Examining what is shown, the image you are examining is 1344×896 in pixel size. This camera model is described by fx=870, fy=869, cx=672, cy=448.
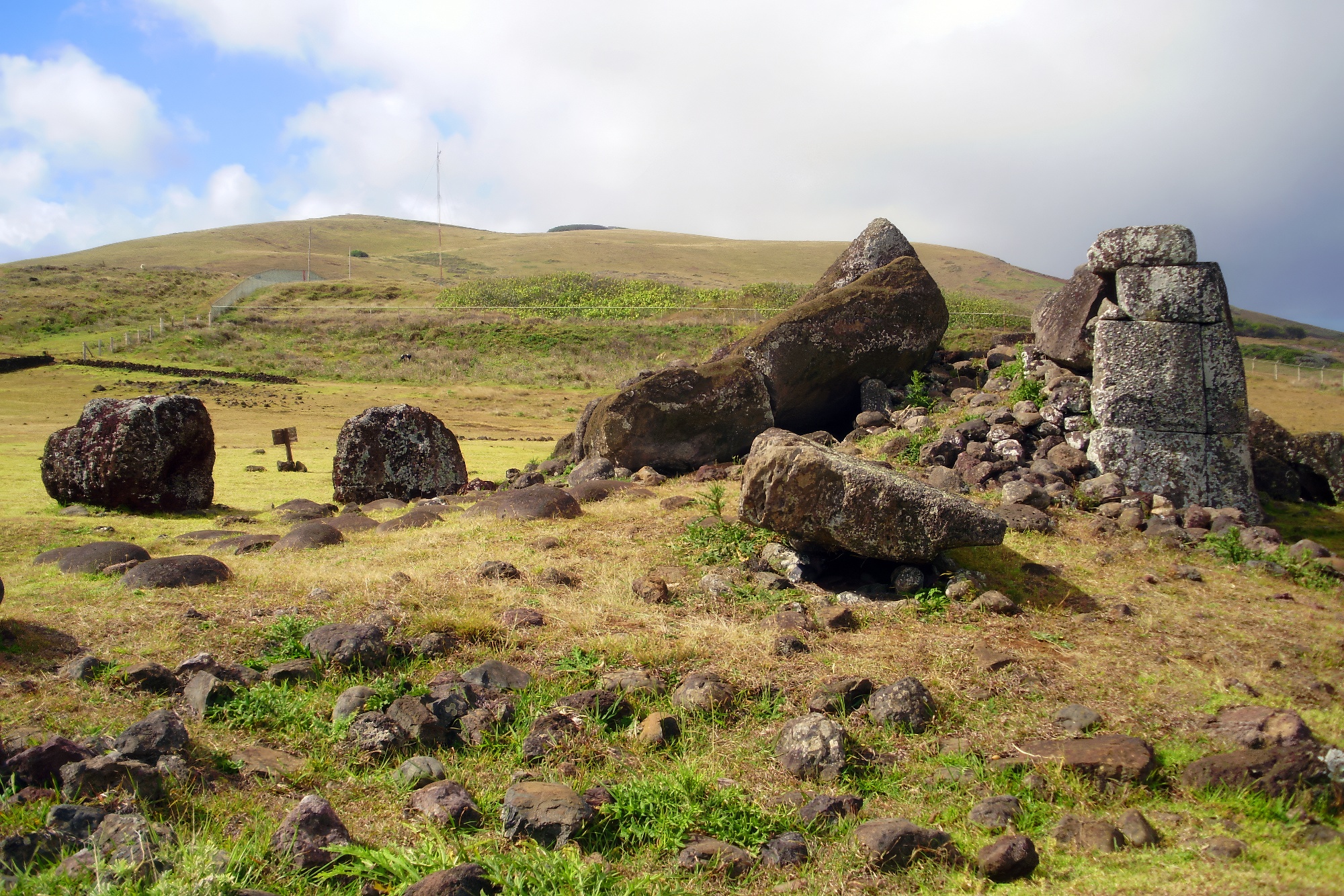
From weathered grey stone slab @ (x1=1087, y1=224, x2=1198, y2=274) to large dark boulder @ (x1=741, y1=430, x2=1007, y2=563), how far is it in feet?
18.8

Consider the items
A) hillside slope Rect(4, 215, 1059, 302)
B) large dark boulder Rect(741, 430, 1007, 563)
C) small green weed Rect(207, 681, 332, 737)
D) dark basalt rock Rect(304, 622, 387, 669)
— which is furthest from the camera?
hillside slope Rect(4, 215, 1059, 302)

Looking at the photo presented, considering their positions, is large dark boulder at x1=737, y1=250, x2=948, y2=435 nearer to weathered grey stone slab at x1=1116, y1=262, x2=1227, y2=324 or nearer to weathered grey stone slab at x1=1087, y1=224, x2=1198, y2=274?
weathered grey stone slab at x1=1087, y1=224, x2=1198, y2=274

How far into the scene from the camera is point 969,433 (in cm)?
1175

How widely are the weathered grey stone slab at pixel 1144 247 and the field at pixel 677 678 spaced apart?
12.4ft

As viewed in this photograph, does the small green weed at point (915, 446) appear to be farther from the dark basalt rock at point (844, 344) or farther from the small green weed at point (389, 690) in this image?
the small green weed at point (389, 690)

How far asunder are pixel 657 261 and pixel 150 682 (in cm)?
9479

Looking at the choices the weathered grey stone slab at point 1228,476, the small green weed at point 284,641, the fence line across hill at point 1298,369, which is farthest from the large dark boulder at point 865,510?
the fence line across hill at point 1298,369

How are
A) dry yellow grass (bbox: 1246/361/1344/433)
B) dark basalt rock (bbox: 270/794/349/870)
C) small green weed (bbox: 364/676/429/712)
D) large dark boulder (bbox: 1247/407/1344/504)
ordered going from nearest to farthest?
dark basalt rock (bbox: 270/794/349/870)
small green weed (bbox: 364/676/429/712)
large dark boulder (bbox: 1247/407/1344/504)
dry yellow grass (bbox: 1246/361/1344/433)

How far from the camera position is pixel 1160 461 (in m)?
10.5

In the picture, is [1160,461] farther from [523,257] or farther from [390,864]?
[523,257]

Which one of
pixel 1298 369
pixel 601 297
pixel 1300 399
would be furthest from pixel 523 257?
pixel 1300 399

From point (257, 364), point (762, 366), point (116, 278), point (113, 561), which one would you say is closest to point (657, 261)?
point (116, 278)

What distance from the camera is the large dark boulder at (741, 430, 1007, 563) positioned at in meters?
7.18

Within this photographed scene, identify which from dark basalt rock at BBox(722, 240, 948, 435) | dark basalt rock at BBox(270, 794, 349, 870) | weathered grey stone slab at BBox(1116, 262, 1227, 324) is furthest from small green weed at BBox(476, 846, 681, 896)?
dark basalt rock at BBox(722, 240, 948, 435)
